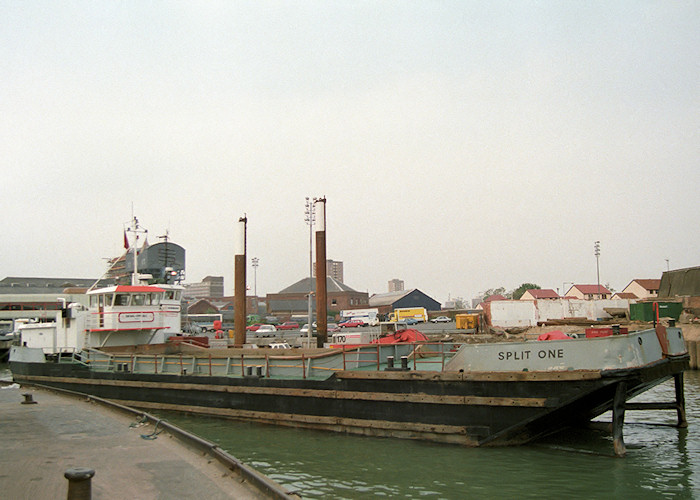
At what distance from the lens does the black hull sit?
463 inches

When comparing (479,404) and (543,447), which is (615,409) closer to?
(543,447)

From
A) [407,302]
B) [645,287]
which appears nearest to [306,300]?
[407,302]

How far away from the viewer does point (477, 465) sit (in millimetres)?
11242

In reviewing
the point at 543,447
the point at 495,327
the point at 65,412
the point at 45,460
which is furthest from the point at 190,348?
the point at 495,327

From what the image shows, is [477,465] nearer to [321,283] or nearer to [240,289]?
[321,283]

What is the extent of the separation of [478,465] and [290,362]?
7.20 m

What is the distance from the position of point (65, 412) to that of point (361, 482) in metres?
9.21

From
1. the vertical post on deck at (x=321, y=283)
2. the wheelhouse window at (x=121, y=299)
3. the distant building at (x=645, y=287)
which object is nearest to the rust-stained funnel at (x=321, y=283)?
the vertical post on deck at (x=321, y=283)

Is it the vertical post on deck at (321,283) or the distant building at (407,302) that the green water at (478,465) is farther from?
the distant building at (407,302)

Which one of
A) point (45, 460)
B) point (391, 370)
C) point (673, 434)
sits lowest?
point (673, 434)

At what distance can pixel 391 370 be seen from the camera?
547 inches

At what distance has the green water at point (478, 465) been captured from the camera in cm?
990

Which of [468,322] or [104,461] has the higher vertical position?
[468,322]

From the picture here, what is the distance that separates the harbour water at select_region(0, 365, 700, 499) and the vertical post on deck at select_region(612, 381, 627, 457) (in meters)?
0.23
